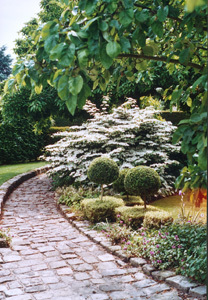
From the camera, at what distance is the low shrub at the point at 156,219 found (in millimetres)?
5207

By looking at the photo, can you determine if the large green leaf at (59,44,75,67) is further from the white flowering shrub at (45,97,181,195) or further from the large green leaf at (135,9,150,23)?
the white flowering shrub at (45,97,181,195)

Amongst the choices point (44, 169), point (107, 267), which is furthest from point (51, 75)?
point (44, 169)

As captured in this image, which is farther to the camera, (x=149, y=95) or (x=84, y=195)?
(x=149, y=95)

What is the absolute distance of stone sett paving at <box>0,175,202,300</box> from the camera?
3555 mm

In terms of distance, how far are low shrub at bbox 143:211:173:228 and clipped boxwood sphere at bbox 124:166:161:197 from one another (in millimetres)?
605

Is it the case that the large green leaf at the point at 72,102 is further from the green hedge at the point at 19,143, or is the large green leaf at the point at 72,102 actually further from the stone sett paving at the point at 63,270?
the green hedge at the point at 19,143

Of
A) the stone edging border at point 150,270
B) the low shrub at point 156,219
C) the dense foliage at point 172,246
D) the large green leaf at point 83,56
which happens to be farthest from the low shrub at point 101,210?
the large green leaf at point 83,56

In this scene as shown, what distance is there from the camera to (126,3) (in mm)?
1853

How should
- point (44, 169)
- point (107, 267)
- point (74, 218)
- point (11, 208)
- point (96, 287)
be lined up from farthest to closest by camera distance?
1. point (44, 169)
2. point (11, 208)
3. point (74, 218)
4. point (107, 267)
5. point (96, 287)

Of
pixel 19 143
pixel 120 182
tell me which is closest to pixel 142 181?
pixel 120 182

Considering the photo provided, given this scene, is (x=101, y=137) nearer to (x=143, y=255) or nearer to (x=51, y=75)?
(x=143, y=255)

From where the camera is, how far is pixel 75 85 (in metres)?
1.73

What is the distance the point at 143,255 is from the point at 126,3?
350 centimetres

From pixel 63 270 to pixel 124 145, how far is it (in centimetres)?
470
